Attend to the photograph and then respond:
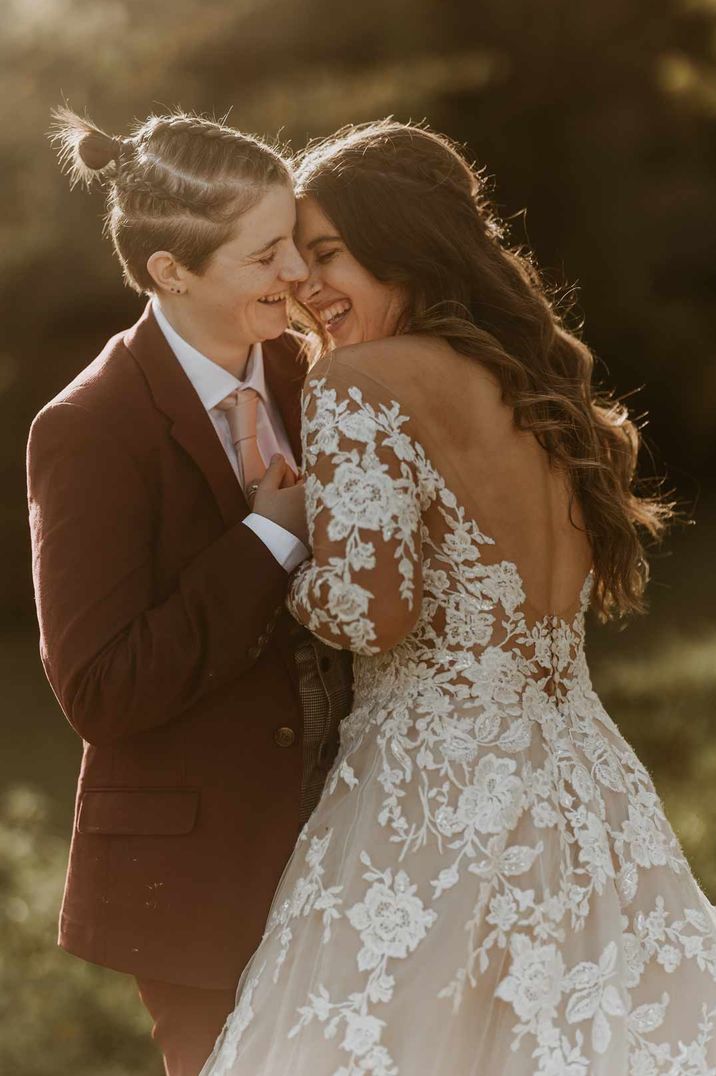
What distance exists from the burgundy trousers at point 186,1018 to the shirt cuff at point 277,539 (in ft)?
2.57

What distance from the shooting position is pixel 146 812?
2400 millimetres

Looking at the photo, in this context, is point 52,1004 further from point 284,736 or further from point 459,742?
point 459,742

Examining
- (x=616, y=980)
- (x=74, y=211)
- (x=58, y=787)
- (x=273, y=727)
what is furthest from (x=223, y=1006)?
(x=74, y=211)

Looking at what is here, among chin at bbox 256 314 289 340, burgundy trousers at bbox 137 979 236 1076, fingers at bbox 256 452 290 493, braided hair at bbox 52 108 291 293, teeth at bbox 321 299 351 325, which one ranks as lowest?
burgundy trousers at bbox 137 979 236 1076

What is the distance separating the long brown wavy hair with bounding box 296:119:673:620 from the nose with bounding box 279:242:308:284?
0.09 metres

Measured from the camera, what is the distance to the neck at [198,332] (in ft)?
8.34

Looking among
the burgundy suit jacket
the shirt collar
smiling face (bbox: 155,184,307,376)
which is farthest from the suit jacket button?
smiling face (bbox: 155,184,307,376)

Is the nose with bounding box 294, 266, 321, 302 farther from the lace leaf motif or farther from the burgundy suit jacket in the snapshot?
the lace leaf motif

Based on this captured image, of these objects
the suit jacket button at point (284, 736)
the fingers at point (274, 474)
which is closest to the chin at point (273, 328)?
the fingers at point (274, 474)

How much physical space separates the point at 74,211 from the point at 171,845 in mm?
4411

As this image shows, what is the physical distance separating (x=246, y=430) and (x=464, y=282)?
477 millimetres

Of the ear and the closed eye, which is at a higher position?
the closed eye

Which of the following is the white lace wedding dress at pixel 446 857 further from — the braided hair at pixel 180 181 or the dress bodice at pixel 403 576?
the braided hair at pixel 180 181

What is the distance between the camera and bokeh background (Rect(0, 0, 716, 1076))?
5.98 metres
